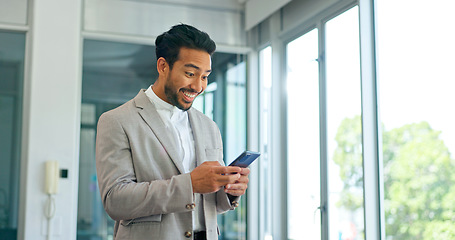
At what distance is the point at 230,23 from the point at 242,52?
320 mm

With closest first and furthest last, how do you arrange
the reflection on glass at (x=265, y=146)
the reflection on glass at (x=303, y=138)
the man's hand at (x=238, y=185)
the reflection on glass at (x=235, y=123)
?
the man's hand at (x=238, y=185) < the reflection on glass at (x=303, y=138) < the reflection on glass at (x=265, y=146) < the reflection on glass at (x=235, y=123)

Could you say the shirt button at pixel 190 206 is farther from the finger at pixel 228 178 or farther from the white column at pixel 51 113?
the white column at pixel 51 113

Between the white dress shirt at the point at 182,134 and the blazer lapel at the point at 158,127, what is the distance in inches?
1.2

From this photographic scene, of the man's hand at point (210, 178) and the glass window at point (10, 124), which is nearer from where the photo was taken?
the man's hand at point (210, 178)

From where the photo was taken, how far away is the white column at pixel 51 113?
4199mm

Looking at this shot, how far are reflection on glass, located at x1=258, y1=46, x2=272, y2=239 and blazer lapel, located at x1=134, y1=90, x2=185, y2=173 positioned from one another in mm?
3100

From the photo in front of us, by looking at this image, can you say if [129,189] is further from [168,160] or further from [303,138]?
[303,138]

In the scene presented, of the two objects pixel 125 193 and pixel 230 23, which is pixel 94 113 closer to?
pixel 230 23

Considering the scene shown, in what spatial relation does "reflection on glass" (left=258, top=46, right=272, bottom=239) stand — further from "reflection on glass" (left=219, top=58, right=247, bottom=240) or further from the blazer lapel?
the blazer lapel

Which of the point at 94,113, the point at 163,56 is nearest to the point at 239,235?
the point at 94,113

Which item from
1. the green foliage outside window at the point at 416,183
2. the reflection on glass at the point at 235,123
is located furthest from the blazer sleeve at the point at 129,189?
the reflection on glass at the point at 235,123

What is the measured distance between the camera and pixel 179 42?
1610mm

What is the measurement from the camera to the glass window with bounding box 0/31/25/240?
4238 millimetres

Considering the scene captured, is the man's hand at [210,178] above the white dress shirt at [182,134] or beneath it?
beneath
